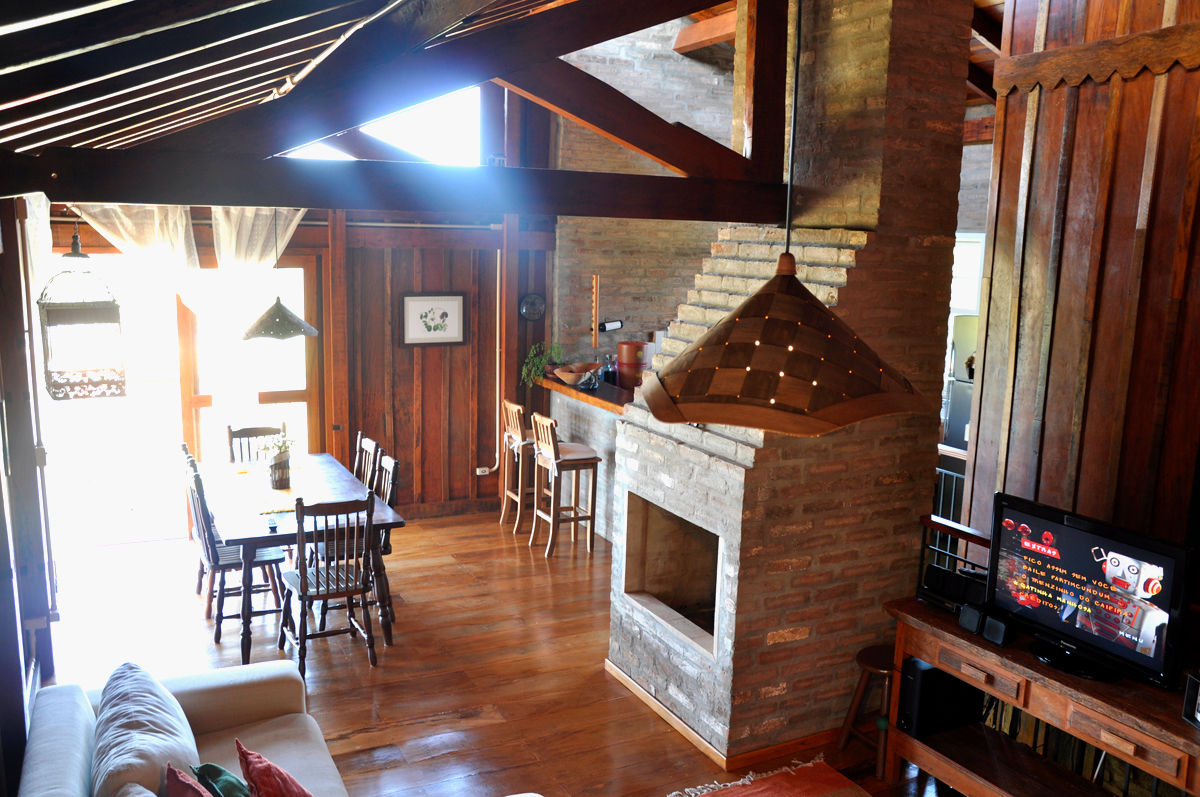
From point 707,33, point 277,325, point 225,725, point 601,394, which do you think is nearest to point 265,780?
point 225,725

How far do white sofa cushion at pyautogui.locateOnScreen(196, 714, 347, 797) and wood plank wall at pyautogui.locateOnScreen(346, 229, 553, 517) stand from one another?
412 cm

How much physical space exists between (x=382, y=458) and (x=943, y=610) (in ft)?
11.5

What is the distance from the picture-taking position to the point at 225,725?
152 inches

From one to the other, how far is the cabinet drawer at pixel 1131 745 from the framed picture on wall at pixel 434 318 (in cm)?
572

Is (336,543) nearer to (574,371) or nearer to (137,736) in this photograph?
(137,736)

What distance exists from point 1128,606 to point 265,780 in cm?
306

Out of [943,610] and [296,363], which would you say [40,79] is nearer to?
[943,610]

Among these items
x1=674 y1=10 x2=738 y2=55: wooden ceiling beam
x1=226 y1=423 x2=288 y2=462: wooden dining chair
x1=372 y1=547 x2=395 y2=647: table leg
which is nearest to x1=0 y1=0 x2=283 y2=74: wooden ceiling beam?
x1=372 y1=547 x2=395 y2=647: table leg

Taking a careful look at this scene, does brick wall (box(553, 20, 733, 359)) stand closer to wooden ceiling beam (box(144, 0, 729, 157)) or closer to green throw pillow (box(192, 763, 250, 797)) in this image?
wooden ceiling beam (box(144, 0, 729, 157))

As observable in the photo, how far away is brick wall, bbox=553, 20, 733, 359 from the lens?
820 centimetres

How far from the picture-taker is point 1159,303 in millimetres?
3891

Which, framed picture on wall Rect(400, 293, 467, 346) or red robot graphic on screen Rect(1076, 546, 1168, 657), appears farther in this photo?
framed picture on wall Rect(400, 293, 467, 346)

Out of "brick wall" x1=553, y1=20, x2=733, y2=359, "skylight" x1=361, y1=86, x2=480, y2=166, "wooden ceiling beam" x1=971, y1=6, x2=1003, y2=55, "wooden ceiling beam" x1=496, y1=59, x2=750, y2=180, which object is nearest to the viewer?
"wooden ceiling beam" x1=496, y1=59, x2=750, y2=180

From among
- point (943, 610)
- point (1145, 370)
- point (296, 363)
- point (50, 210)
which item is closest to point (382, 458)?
point (296, 363)
